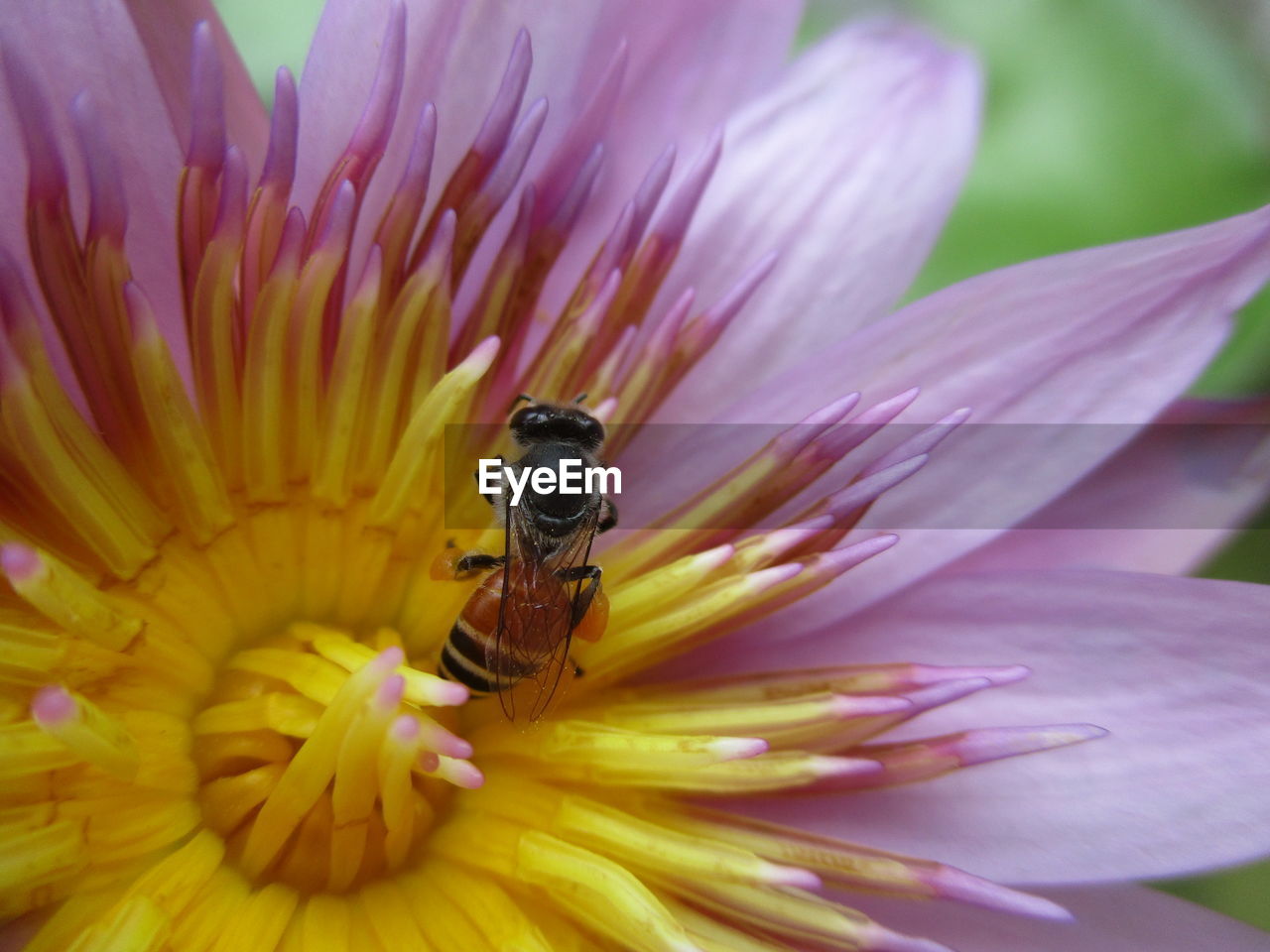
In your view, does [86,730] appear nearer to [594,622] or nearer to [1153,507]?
[594,622]

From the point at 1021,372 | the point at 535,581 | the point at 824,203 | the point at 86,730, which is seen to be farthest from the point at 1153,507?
the point at 86,730

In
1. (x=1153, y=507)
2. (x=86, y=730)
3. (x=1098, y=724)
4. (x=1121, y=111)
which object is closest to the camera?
(x=86, y=730)

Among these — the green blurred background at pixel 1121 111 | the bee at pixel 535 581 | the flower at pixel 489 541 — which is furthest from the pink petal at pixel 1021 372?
the green blurred background at pixel 1121 111

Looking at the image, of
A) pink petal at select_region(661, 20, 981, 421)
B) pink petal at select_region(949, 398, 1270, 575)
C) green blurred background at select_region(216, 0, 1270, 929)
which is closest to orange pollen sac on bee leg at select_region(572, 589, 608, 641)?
pink petal at select_region(661, 20, 981, 421)

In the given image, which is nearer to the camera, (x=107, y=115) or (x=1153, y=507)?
(x=107, y=115)

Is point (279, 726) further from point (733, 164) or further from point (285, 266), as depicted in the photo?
point (733, 164)

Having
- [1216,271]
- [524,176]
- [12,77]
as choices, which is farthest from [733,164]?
[12,77]

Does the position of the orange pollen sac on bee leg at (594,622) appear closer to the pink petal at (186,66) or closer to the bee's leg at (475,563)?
the bee's leg at (475,563)
